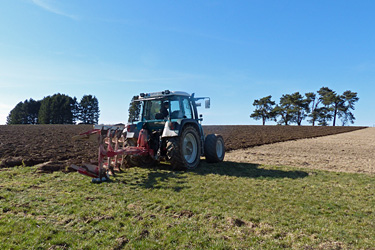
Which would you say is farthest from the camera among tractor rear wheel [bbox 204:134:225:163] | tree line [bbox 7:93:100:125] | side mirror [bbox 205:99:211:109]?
tree line [bbox 7:93:100:125]

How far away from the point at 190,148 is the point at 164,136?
50.7 inches

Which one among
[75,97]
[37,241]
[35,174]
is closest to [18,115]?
[75,97]

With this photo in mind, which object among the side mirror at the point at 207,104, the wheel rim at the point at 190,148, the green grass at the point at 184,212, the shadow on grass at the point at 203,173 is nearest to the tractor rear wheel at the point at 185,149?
the wheel rim at the point at 190,148

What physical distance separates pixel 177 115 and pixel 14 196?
491 cm

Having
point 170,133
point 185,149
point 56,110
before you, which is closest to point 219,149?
point 185,149

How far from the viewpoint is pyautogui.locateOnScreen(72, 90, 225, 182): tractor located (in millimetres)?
7773

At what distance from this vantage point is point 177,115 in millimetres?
8680

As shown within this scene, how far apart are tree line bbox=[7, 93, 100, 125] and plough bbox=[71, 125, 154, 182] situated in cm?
5982

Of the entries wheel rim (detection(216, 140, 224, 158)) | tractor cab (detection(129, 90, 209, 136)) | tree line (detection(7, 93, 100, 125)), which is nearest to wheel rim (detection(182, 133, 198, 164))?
tractor cab (detection(129, 90, 209, 136))

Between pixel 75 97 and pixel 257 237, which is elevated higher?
pixel 75 97

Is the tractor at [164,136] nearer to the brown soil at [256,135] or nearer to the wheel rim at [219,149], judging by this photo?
the wheel rim at [219,149]

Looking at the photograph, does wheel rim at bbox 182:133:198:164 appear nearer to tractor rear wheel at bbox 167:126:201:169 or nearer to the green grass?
tractor rear wheel at bbox 167:126:201:169

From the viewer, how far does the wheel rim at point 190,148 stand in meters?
8.62

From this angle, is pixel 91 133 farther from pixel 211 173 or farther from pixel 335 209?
pixel 335 209
